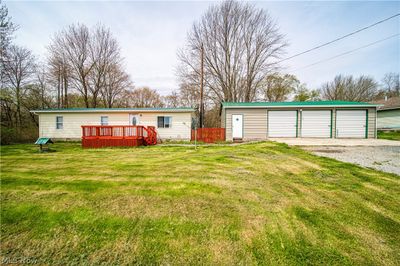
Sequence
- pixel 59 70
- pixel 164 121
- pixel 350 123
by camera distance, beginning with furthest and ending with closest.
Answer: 1. pixel 59 70
2. pixel 164 121
3. pixel 350 123

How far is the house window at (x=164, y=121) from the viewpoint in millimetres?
14423

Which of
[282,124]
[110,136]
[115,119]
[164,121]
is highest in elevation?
[115,119]

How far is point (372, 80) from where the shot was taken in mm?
33781

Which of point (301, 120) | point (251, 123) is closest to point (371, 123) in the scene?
point (301, 120)

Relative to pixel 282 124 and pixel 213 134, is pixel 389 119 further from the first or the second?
pixel 213 134

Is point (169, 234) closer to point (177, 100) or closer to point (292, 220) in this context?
point (292, 220)

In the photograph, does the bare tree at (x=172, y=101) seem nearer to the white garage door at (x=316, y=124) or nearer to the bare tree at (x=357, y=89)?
the white garage door at (x=316, y=124)

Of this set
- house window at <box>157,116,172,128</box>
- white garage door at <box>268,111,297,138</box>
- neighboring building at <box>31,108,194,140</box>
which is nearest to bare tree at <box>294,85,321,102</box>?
white garage door at <box>268,111,297,138</box>

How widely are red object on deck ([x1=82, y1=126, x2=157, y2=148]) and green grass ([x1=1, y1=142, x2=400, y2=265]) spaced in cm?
653

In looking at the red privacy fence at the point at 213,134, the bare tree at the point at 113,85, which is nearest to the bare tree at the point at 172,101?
the bare tree at the point at 113,85

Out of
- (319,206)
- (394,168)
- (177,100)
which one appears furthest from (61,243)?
(177,100)

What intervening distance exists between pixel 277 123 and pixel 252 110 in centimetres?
217

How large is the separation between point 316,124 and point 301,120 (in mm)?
1200

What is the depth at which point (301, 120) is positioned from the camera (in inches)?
513
